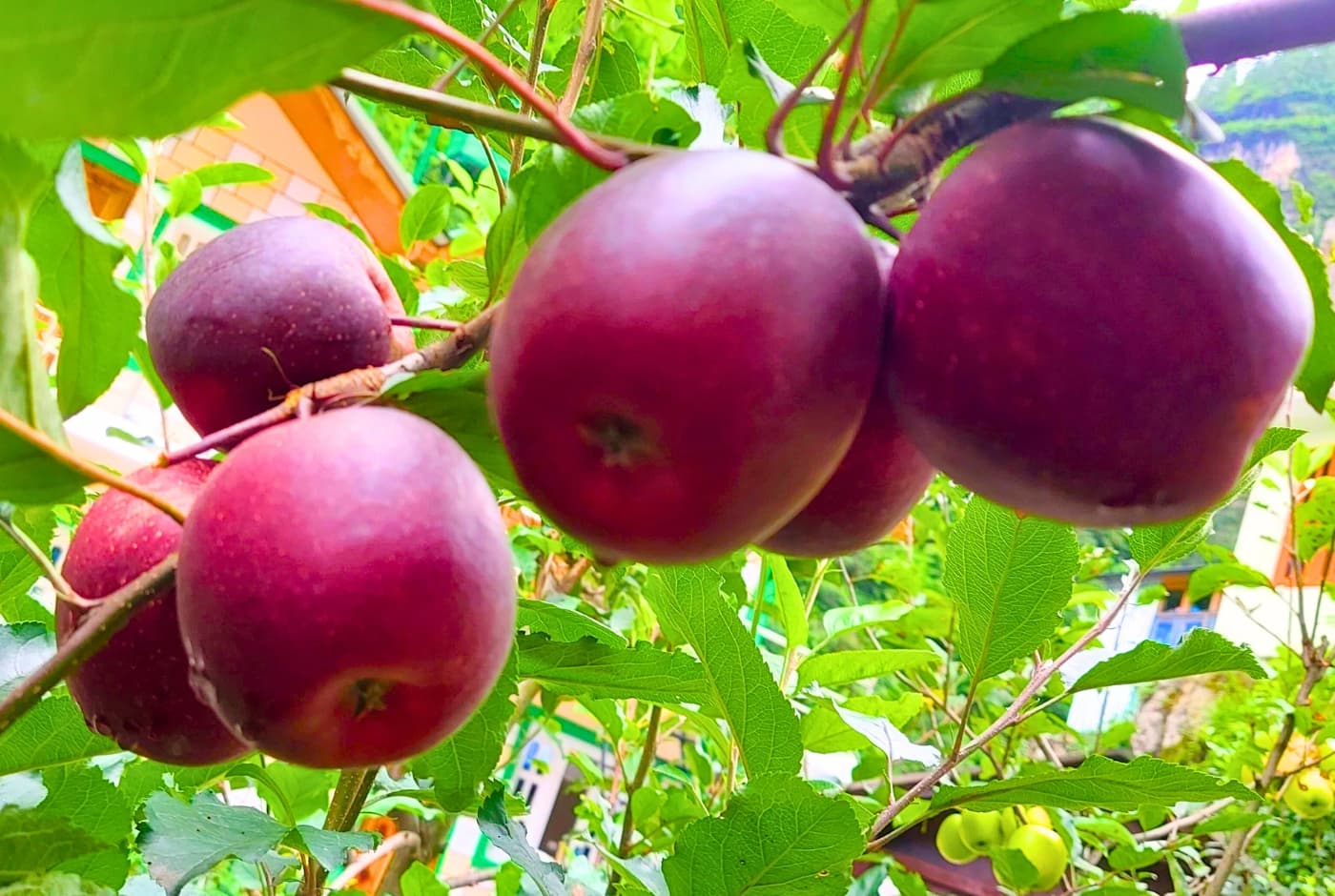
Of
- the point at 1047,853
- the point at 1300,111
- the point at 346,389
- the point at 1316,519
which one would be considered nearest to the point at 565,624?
the point at 346,389

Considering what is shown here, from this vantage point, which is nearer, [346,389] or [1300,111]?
[346,389]

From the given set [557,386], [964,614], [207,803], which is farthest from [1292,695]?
[557,386]

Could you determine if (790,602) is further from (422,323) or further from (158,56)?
(158,56)

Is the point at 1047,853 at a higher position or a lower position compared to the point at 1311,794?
higher

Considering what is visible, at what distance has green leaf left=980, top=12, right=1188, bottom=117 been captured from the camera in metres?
0.36

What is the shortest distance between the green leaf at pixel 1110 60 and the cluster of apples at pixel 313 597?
0.26 meters

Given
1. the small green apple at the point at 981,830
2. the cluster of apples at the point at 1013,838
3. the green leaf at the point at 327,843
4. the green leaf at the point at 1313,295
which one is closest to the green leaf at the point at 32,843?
the green leaf at the point at 327,843

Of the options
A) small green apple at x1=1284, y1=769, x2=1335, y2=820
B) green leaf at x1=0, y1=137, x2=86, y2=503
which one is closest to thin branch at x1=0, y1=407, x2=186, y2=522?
green leaf at x1=0, y1=137, x2=86, y2=503

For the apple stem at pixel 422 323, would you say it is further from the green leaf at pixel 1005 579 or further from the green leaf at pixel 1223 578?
the green leaf at pixel 1223 578

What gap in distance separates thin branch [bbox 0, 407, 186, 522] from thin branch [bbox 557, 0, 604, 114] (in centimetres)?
51

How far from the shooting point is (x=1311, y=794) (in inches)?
80.4

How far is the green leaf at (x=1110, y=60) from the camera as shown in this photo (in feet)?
1.17

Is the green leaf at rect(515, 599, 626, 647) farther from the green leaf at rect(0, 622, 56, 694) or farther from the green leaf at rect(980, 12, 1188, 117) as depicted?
the green leaf at rect(980, 12, 1188, 117)

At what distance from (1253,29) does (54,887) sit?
0.70m
